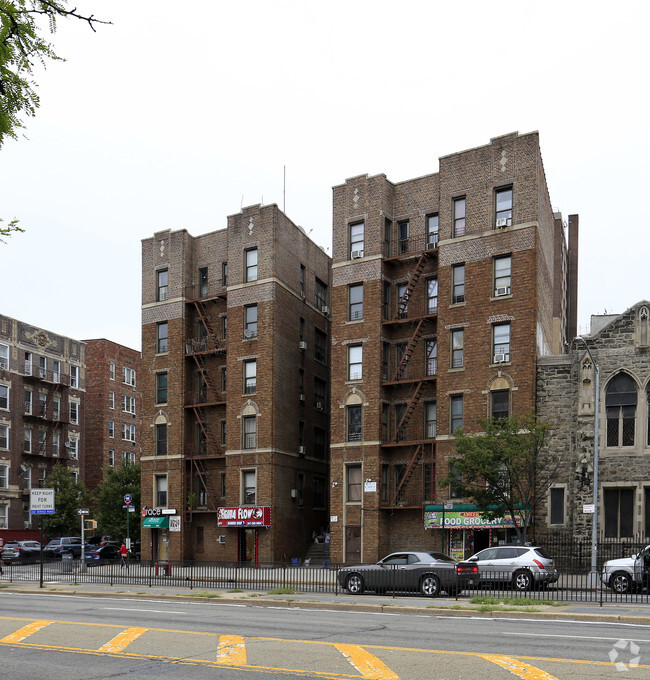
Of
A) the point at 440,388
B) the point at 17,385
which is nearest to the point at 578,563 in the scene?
the point at 440,388

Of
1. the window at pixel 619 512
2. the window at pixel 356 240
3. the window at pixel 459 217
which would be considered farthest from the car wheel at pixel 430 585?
the window at pixel 356 240

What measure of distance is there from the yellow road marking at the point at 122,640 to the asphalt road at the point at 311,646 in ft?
0.06

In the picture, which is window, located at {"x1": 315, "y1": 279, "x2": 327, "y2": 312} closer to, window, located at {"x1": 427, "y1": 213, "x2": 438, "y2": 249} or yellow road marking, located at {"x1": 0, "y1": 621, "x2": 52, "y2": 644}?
window, located at {"x1": 427, "y1": 213, "x2": 438, "y2": 249}

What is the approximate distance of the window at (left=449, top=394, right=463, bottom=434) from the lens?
45812mm

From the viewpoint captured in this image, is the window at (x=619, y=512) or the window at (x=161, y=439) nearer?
the window at (x=619, y=512)

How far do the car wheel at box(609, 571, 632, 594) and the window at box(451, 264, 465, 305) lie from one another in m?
20.2

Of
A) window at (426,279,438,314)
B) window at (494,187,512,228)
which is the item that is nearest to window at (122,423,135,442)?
window at (426,279,438,314)

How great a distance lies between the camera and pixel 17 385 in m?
69.9

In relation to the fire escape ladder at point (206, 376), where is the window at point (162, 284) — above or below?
above

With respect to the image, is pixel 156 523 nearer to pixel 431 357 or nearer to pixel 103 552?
pixel 103 552

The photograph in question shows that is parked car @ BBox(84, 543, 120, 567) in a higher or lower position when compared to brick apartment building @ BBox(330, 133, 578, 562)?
lower

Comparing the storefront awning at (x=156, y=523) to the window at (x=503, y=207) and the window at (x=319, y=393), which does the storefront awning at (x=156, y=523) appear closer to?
the window at (x=319, y=393)

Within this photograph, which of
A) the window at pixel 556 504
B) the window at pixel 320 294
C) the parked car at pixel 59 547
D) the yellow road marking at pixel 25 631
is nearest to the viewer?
the yellow road marking at pixel 25 631

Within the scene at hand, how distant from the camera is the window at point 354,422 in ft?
162
